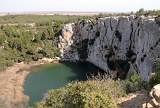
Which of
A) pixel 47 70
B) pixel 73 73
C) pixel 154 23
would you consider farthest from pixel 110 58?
pixel 154 23

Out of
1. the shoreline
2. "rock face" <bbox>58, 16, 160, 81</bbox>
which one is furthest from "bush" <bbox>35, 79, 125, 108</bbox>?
the shoreline

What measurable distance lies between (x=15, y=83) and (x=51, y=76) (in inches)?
374

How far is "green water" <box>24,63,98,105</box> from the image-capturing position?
192 ft

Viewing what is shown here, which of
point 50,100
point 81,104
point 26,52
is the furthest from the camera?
point 26,52

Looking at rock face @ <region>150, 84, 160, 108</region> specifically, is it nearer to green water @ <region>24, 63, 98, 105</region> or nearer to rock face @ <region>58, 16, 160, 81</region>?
rock face @ <region>58, 16, 160, 81</region>

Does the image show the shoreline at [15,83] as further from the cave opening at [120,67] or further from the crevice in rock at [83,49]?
the cave opening at [120,67]

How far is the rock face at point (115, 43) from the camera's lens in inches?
2175

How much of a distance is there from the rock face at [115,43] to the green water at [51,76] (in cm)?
375

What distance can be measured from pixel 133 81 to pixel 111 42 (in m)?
40.7

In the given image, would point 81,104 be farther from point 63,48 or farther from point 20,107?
point 63,48

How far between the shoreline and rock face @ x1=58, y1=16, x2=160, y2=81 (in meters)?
6.59

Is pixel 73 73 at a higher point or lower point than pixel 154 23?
lower

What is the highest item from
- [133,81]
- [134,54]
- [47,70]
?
[133,81]

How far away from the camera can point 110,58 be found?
2837 inches
